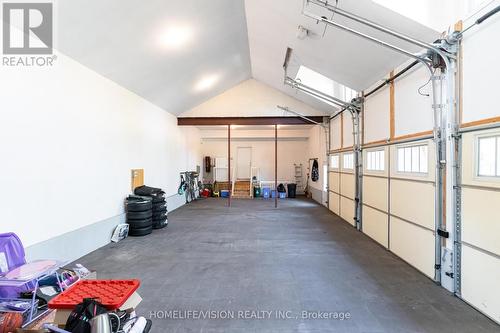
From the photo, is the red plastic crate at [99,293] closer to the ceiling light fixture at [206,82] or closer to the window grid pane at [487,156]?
the window grid pane at [487,156]

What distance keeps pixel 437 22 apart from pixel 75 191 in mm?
5336

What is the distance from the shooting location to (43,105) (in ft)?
11.1

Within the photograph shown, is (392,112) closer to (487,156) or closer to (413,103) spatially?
(413,103)

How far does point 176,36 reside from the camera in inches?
189

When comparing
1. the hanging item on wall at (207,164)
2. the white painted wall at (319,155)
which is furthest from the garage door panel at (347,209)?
the hanging item on wall at (207,164)

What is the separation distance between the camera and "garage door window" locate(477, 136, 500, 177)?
242 cm

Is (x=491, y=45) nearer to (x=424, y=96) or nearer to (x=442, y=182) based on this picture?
(x=424, y=96)

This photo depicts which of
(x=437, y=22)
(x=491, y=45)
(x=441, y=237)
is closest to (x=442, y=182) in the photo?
(x=441, y=237)

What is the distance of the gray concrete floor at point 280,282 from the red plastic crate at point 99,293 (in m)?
0.79

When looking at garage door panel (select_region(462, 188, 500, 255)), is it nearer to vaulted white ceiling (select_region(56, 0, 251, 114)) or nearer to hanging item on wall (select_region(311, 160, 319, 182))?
vaulted white ceiling (select_region(56, 0, 251, 114))

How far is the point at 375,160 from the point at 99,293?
4948mm

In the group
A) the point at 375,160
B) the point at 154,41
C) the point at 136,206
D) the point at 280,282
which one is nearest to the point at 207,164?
the point at 136,206

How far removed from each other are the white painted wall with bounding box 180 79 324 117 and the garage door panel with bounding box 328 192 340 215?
3.17 m

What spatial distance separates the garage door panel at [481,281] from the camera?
237cm
